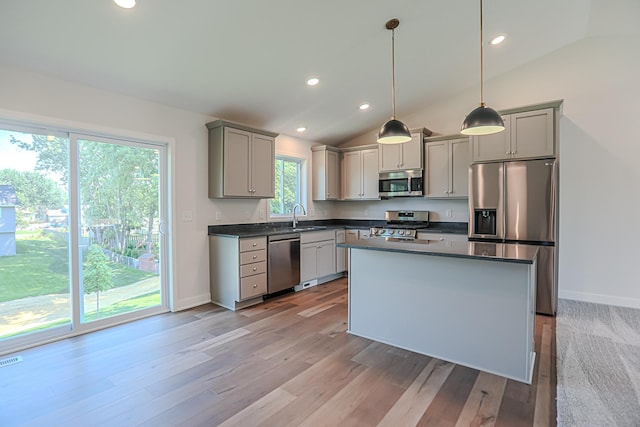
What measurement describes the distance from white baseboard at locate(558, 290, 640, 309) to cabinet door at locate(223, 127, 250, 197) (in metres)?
4.53

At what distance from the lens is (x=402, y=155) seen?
5.20m

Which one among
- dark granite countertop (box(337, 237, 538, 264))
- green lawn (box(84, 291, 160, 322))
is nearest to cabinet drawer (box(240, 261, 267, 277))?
green lawn (box(84, 291, 160, 322))

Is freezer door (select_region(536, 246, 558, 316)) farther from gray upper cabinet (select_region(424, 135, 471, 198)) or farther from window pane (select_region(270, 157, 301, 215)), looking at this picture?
window pane (select_region(270, 157, 301, 215))

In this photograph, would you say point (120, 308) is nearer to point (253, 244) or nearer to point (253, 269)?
point (253, 269)

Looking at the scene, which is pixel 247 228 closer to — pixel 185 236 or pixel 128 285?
pixel 185 236

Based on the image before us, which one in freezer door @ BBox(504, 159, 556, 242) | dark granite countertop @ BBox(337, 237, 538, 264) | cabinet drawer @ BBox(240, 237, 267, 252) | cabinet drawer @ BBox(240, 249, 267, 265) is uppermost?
freezer door @ BBox(504, 159, 556, 242)

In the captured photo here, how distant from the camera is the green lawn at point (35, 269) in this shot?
280 cm

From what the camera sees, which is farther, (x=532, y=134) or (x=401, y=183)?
(x=401, y=183)

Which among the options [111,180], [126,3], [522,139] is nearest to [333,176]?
[522,139]

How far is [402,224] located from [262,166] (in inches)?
102

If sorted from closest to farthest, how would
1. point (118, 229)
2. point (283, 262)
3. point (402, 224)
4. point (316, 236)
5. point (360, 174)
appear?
point (118, 229) < point (283, 262) < point (316, 236) < point (402, 224) < point (360, 174)

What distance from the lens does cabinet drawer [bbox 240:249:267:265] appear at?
3.92 metres

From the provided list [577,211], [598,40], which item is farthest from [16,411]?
[598,40]

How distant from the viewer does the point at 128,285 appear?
359cm
